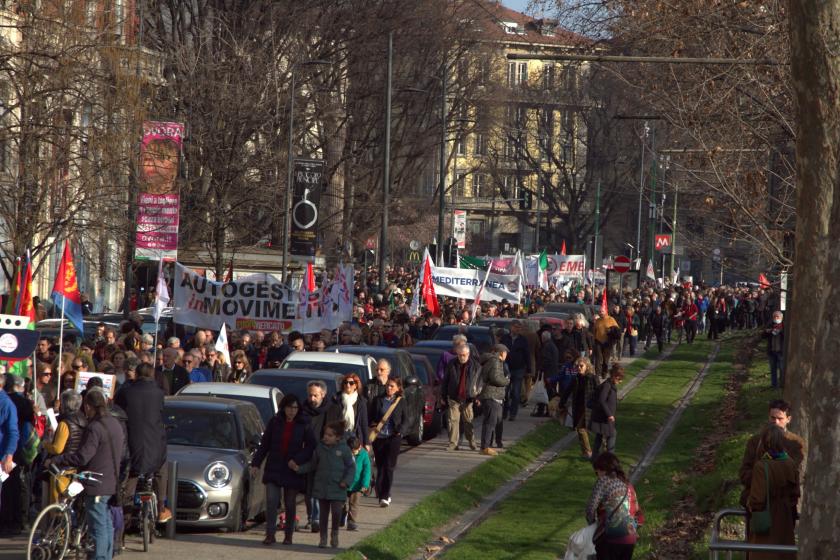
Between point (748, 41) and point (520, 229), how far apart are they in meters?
97.3

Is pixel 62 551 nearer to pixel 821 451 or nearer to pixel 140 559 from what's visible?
pixel 140 559

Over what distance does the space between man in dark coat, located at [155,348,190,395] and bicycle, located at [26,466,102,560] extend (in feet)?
21.0

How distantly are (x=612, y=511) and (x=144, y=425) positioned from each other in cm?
454

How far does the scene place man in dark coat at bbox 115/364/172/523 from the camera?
1359cm

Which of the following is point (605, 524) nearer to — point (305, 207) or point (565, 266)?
point (305, 207)

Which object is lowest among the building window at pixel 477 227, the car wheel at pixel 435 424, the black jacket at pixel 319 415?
the car wheel at pixel 435 424

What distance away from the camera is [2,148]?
24.1 m

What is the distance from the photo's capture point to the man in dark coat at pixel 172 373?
1956cm

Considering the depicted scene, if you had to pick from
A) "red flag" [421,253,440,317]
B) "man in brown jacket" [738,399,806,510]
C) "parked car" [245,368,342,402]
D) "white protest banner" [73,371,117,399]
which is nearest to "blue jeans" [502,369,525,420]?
"red flag" [421,253,440,317]

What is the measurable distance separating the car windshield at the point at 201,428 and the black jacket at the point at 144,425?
1821mm

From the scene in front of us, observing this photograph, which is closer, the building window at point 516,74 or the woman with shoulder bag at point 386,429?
the woman with shoulder bag at point 386,429

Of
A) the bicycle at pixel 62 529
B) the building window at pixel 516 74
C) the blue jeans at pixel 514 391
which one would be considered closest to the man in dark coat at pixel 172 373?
the bicycle at pixel 62 529

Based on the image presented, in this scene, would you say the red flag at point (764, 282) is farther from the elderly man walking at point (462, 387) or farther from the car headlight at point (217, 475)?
the car headlight at point (217, 475)

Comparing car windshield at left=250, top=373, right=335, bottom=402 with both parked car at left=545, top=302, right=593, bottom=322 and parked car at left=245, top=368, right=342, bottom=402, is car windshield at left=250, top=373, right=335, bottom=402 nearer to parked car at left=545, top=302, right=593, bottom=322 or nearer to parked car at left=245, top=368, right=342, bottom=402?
parked car at left=245, top=368, right=342, bottom=402
